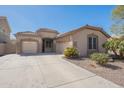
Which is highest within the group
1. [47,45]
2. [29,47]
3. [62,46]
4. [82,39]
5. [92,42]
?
[82,39]

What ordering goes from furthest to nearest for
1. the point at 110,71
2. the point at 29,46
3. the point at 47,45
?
the point at 47,45, the point at 29,46, the point at 110,71

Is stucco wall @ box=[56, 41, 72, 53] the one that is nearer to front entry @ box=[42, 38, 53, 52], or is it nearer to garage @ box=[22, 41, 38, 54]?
front entry @ box=[42, 38, 53, 52]

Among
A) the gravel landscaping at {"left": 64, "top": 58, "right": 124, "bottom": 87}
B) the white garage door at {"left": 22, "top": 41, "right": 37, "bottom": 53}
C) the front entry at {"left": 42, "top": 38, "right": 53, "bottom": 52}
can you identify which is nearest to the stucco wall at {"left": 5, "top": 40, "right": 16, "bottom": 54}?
the white garage door at {"left": 22, "top": 41, "right": 37, "bottom": 53}

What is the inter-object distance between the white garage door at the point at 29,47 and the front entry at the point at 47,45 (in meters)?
2.60

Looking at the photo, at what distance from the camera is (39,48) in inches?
808

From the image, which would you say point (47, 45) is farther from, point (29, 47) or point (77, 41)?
point (77, 41)

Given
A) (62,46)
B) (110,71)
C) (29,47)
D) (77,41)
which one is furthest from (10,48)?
(110,71)

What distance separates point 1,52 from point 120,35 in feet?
61.5

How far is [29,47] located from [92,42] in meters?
10.0

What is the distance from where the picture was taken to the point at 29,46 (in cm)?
1947

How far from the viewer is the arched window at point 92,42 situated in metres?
16.3

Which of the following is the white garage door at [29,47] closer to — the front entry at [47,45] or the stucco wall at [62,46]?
the front entry at [47,45]

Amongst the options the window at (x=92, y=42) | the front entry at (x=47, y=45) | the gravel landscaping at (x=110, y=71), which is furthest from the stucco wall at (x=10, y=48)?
the gravel landscaping at (x=110, y=71)
